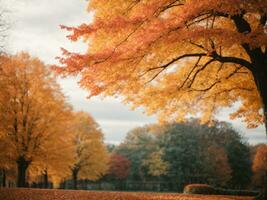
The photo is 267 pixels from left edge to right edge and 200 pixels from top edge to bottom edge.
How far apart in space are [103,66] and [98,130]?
126 ft

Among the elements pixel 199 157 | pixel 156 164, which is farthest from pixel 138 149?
pixel 199 157

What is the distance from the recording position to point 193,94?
14773 millimetres

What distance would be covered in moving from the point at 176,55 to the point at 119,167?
59.8 metres

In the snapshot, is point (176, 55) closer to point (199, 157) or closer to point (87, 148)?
point (87, 148)

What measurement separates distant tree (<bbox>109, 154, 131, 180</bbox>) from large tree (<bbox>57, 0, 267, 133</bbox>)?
55625 millimetres

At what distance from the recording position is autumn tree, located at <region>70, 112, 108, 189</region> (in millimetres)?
46438

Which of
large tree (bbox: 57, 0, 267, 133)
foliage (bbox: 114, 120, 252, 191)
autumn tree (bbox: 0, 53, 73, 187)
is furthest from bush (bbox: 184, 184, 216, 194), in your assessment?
foliage (bbox: 114, 120, 252, 191)

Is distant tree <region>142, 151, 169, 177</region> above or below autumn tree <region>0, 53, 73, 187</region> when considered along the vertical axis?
below

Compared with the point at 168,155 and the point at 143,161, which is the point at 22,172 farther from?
the point at 143,161

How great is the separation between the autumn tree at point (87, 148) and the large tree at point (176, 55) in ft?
105

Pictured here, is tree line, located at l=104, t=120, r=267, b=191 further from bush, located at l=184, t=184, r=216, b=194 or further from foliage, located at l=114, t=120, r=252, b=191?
bush, located at l=184, t=184, r=216, b=194

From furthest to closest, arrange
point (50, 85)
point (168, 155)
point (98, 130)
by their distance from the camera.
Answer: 1. point (168, 155)
2. point (98, 130)
3. point (50, 85)

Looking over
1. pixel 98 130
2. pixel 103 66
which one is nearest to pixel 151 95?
pixel 103 66

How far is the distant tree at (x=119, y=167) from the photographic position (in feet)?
230
